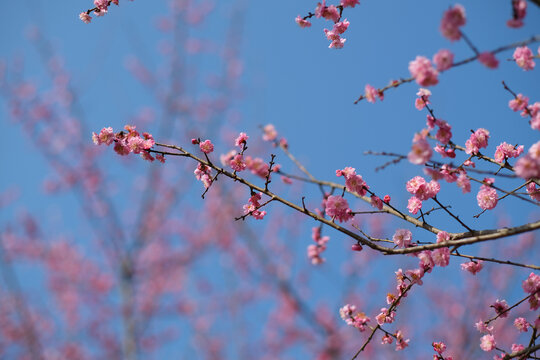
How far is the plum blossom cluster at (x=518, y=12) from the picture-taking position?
1779mm

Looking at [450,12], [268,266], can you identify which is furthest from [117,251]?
[450,12]

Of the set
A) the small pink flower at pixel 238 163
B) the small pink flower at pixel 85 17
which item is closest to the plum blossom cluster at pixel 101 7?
the small pink flower at pixel 85 17

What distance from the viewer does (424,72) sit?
6.33 ft

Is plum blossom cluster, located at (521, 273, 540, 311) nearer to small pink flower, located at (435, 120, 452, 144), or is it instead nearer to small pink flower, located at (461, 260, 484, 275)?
small pink flower, located at (461, 260, 484, 275)

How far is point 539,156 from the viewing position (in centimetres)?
176

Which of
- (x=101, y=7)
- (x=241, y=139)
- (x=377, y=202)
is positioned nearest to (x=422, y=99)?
(x=377, y=202)

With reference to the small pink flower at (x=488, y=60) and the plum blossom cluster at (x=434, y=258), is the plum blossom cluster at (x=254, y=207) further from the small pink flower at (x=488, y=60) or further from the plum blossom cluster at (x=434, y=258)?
the small pink flower at (x=488, y=60)

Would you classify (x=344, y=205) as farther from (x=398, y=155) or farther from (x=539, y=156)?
(x=539, y=156)

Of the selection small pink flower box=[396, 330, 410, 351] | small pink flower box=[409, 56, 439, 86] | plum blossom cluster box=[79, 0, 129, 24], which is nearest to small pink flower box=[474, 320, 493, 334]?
small pink flower box=[396, 330, 410, 351]

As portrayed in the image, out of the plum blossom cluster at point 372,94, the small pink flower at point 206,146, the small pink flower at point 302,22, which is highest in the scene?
the small pink flower at point 302,22

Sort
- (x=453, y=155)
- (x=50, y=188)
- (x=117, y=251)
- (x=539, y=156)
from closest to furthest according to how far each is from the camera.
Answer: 1. (x=539, y=156)
2. (x=453, y=155)
3. (x=117, y=251)
4. (x=50, y=188)

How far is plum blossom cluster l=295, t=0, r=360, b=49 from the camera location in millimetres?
2627

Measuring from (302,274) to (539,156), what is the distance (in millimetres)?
10317

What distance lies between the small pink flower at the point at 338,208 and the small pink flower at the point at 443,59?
3.43 feet
